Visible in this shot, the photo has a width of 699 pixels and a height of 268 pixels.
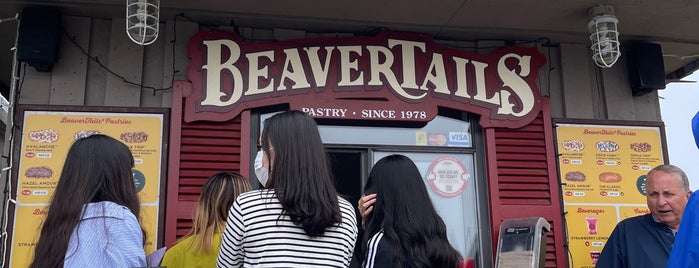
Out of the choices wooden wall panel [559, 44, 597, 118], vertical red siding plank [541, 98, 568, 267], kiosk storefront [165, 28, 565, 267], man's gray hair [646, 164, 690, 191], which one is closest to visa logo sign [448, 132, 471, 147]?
kiosk storefront [165, 28, 565, 267]

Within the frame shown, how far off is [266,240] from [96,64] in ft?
9.99

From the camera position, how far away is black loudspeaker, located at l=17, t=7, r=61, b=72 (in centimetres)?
429

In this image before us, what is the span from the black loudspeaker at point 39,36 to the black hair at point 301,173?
9.16 ft

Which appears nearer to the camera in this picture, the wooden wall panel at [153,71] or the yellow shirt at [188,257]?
the yellow shirt at [188,257]

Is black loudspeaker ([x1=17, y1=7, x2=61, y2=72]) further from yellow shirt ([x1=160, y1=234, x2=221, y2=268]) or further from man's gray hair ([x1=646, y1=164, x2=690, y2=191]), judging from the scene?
man's gray hair ([x1=646, y1=164, x2=690, y2=191])

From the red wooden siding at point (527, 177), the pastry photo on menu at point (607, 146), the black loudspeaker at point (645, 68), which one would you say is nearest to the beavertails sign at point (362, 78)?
the red wooden siding at point (527, 177)

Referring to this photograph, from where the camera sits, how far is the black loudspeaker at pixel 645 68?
5243mm

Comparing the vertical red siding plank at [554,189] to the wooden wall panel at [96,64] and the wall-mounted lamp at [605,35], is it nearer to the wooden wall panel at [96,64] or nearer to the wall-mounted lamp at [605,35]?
the wall-mounted lamp at [605,35]

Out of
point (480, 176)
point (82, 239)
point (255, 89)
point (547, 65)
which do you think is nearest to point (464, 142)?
point (480, 176)

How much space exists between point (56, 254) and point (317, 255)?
2.53ft

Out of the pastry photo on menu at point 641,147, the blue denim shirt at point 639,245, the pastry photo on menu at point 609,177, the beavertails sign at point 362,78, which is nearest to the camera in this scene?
the blue denim shirt at point 639,245

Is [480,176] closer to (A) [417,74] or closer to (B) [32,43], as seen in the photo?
(A) [417,74]

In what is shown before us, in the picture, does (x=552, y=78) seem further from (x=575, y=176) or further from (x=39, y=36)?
(x=39, y=36)

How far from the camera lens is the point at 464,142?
4.98 metres
